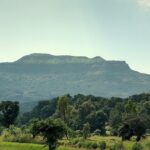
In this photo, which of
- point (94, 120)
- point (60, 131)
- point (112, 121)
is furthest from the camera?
point (94, 120)

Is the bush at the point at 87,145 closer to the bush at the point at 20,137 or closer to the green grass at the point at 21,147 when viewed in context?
the green grass at the point at 21,147

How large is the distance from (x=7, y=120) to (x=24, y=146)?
48670mm

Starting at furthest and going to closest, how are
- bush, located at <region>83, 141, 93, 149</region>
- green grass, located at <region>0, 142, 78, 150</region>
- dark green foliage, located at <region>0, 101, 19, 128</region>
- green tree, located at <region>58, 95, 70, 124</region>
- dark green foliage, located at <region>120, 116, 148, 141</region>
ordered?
dark green foliage, located at <region>0, 101, 19, 128</region> → green tree, located at <region>58, 95, 70, 124</region> → dark green foliage, located at <region>120, 116, 148, 141</region> → bush, located at <region>83, 141, 93, 149</region> → green grass, located at <region>0, 142, 78, 150</region>

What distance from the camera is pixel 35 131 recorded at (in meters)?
75.4

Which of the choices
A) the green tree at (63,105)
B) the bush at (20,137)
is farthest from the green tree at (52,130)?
the green tree at (63,105)

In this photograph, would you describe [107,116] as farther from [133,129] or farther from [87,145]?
[87,145]

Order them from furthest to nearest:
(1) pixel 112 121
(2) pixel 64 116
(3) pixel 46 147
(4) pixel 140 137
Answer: (1) pixel 112 121
(2) pixel 64 116
(4) pixel 140 137
(3) pixel 46 147

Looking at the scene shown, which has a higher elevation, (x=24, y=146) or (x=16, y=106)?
(x=16, y=106)

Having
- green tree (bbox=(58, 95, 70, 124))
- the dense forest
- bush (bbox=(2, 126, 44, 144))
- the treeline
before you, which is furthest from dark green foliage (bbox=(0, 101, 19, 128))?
bush (bbox=(2, 126, 44, 144))

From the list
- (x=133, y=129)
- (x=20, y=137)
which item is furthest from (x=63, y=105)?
(x=133, y=129)

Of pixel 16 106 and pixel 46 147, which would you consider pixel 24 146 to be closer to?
pixel 46 147

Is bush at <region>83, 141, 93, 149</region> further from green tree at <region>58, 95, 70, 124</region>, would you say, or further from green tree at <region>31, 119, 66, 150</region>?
green tree at <region>58, 95, 70, 124</region>

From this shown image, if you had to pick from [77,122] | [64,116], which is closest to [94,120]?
[77,122]

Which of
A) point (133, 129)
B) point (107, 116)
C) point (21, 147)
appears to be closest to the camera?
point (21, 147)
